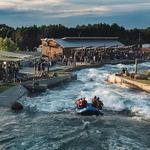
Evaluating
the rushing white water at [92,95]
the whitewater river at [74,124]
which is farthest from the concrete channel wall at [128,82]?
the whitewater river at [74,124]

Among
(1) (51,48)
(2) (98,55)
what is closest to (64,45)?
(1) (51,48)

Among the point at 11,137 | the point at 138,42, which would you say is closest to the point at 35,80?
the point at 11,137

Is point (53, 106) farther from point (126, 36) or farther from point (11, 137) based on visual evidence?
point (126, 36)

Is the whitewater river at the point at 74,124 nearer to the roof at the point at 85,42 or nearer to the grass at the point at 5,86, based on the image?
the grass at the point at 5,86

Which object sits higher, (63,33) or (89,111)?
(63,33)

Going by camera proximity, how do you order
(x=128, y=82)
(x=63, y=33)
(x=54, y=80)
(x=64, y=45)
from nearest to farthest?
1. (x=128, y=82)
2. (x=54, y=80)
3. (x=64, y=45)
4. (x=63, y=33)

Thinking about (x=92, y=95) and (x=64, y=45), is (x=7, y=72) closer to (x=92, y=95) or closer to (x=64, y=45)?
(x=92, y=95)

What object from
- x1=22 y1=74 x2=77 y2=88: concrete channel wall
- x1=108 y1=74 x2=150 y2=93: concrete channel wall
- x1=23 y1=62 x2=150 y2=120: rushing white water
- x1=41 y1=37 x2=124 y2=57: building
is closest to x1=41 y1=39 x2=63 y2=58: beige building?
x1=41 y1=37 x2=124 y2=57: building
